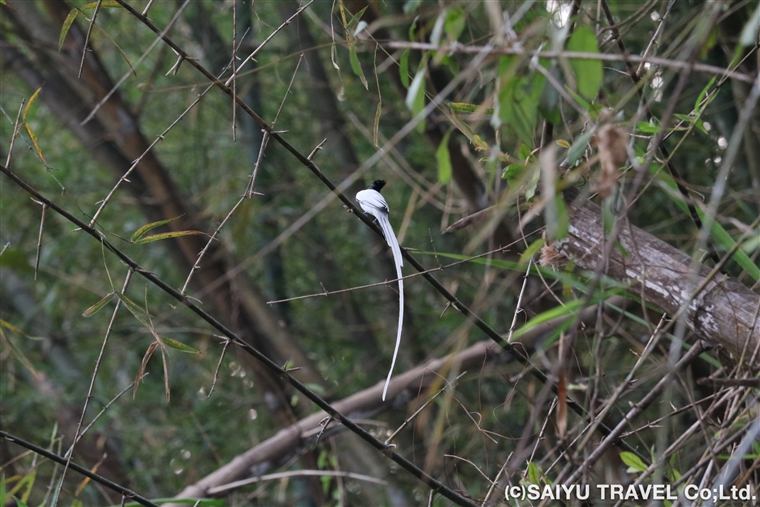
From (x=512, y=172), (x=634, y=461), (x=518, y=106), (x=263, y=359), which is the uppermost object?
(x=518, y=106)

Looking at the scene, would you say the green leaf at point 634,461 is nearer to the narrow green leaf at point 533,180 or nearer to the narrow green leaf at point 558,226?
the narrow green leaf at point 533,180

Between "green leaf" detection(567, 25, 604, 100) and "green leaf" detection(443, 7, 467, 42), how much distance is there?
10cm

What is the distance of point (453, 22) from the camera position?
0.63m

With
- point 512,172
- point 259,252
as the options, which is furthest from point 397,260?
point 259,252

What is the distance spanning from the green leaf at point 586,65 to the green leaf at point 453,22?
10 centimetres

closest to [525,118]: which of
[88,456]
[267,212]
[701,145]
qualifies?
[701,145]

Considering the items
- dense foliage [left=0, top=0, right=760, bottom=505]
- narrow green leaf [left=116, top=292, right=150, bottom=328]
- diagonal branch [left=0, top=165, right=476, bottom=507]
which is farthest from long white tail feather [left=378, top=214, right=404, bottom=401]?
dense foliage [left=0, top=0, right=760, bottom=505]

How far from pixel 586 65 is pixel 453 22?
13cm

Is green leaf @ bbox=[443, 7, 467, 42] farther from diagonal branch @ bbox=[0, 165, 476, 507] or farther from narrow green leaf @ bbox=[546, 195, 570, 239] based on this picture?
diagonal branch @ bbox=[0, 165, 476, 507]

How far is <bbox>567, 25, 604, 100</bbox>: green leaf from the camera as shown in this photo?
0.60 m

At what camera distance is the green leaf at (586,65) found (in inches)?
23.7

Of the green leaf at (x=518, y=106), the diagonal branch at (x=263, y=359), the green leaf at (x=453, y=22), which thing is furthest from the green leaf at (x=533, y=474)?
the green leaf at (x=453, y=22)

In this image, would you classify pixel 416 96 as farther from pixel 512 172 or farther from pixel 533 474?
pixel 533 474

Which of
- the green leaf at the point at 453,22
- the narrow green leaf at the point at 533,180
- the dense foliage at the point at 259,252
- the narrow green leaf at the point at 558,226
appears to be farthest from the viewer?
the dense foliage at the point at 259,252
